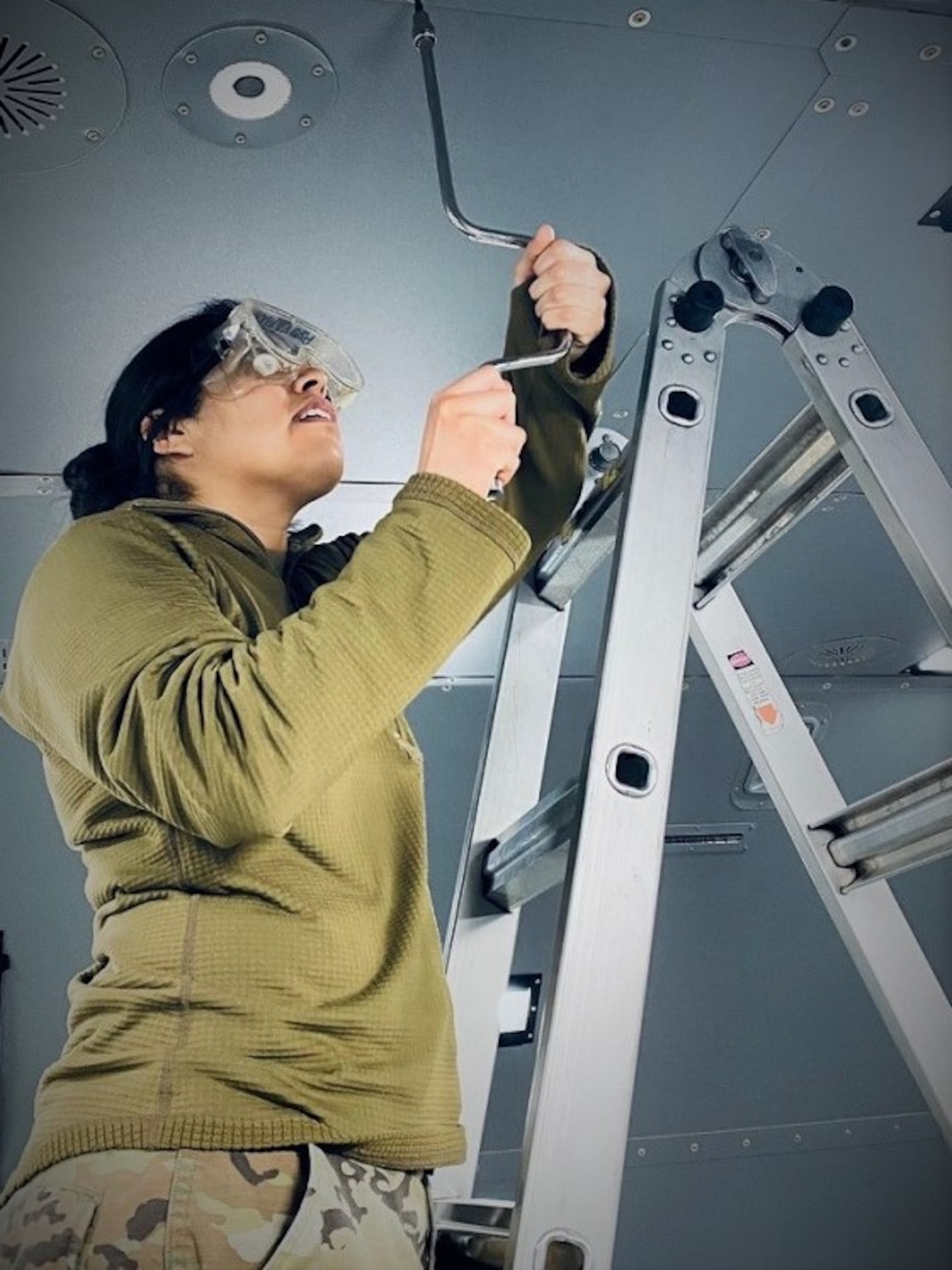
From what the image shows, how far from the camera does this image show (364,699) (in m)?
0.95

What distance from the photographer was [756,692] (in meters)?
1.57

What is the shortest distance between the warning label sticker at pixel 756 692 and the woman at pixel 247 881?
572 millimetres

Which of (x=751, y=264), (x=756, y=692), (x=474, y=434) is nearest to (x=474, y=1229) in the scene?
(x=756, y=692)

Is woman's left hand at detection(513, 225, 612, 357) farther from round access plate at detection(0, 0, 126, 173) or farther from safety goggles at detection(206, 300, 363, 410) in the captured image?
round access plate at detection(0, 0, 126, 173)

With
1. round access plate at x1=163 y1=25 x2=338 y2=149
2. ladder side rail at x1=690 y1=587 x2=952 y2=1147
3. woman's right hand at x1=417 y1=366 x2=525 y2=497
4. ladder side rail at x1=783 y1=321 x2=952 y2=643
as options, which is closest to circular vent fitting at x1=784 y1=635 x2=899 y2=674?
ladder side rail at x1=690 y1=587 x2=952 y2=1147

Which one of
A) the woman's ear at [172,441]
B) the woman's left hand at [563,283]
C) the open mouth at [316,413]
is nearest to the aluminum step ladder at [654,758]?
the woman's left hand at [563,283]

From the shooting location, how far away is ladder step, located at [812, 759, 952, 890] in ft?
3.81

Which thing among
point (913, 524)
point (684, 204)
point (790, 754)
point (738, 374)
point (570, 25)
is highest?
point (738, 374)

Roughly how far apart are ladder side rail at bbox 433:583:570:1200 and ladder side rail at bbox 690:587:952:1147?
24 centimetres

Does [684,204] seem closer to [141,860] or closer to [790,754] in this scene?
[790,754]

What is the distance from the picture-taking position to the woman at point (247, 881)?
89 cm

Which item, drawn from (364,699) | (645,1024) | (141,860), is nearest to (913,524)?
(364,699)

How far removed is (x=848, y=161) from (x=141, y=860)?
3.69 ft

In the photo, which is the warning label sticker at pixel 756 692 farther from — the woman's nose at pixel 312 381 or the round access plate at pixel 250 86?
the round access plate at pixel 250 86
